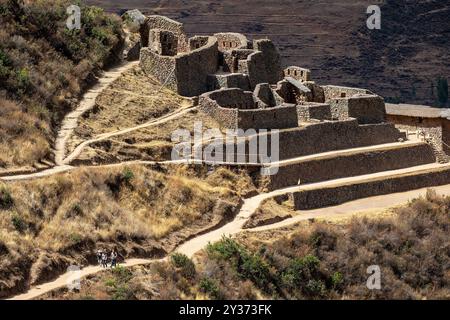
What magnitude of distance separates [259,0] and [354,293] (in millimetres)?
86250

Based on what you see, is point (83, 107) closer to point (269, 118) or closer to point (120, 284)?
point (269, 118)

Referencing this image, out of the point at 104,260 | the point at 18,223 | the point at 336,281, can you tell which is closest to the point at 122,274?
the point at 104,260

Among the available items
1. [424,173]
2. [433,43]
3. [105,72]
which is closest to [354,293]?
[424,173]

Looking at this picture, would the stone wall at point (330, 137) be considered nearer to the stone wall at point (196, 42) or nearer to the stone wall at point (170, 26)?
the stone wall at point (196, 42)

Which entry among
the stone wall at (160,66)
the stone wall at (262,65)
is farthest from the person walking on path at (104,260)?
the stone wall at (262,65)

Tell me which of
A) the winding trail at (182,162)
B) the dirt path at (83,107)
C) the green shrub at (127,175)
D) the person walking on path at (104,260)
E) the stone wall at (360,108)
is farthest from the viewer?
the stone wall at (360,108)

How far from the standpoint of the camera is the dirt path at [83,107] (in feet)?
154

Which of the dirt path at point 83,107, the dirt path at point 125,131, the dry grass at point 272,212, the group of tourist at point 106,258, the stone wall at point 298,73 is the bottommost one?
the dry grass at point 272,212

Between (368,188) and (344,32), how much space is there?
72.1 meters

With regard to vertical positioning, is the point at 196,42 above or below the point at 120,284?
above

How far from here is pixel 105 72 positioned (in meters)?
56.2

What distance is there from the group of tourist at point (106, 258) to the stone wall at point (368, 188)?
10346 mm

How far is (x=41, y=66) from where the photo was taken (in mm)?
52656

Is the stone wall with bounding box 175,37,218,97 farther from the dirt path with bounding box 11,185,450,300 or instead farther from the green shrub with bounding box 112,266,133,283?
the green shrub with bounding box 112,266,133,283
